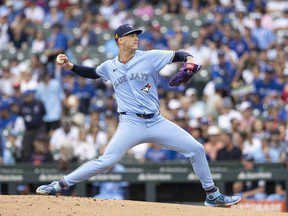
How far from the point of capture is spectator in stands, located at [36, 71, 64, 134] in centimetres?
1521

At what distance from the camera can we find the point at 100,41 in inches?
716

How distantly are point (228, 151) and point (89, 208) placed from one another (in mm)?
5194

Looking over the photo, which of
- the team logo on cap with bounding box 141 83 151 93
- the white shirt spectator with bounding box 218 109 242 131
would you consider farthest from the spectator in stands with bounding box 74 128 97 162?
the team logo on cap with bounding box 141 83 151 93

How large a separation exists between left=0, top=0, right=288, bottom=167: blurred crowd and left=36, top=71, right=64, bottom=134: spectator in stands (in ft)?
0.06

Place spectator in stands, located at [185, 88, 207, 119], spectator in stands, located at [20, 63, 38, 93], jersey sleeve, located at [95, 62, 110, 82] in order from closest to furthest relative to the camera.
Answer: jersey sleeve, located at [95, 62, 110, 82]
spectator in stands, located at [185, 88, 207, 119]
spectator in stands, located at [20, 63, 38, 93]

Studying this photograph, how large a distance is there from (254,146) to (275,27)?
4.83 meters

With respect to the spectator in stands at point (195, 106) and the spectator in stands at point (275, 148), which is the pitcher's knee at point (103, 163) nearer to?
the spectator in stands at point (275, 148)

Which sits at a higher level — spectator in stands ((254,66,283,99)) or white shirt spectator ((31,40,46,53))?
white shirt spectator ((31,40,46,53))

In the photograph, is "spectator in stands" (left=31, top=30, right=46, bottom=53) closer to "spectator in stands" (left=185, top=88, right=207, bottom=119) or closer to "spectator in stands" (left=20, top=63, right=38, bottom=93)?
"spectator in stands" (left=20, top=63, right=38, bottom=93)

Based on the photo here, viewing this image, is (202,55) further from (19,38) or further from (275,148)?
(19,38)

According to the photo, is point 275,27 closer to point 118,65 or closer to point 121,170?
point 121,170

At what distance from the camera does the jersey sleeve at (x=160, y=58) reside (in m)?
8.46

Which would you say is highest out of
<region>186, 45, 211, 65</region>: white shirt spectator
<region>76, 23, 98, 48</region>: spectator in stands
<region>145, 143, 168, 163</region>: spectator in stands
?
<region>76, 23, 98, 48</region>: spectator in stands

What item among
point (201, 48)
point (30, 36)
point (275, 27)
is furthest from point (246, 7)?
point (30, 36)
